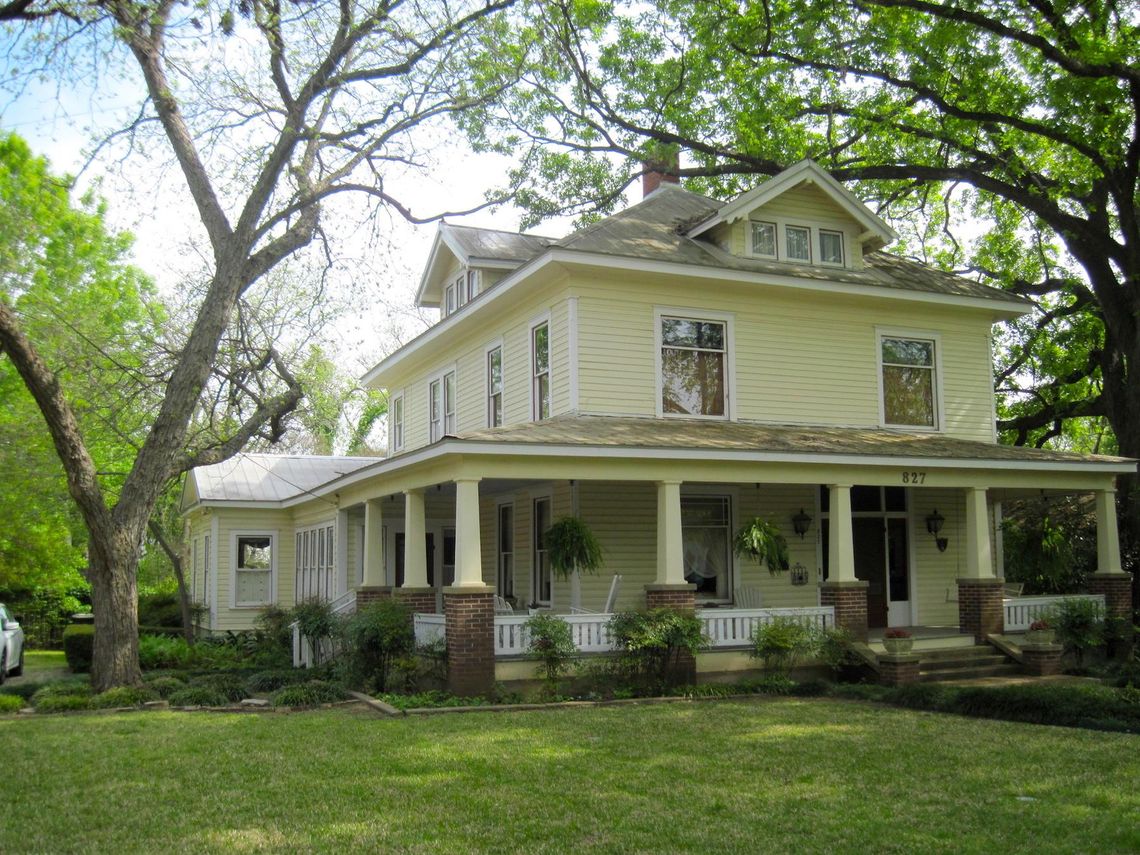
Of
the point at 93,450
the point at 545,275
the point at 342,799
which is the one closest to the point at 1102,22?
the point at 545,275

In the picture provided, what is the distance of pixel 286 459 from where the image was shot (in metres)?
30.3

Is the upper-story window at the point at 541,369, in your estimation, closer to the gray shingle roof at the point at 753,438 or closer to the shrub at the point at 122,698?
the gray shingle roof at the point at 753,438

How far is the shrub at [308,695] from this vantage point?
1362 cm

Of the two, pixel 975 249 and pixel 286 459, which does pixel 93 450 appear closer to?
pixel 286 459

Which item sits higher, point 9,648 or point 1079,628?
point 1079,628

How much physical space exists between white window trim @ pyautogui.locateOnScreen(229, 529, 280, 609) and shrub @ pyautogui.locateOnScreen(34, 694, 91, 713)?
12.6 meters

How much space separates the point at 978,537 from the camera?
16906 mm

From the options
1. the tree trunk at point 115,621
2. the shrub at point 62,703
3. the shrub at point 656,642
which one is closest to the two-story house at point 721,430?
the shrub at point 656,642

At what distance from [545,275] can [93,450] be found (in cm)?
2113

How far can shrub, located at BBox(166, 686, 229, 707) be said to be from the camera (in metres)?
14.1

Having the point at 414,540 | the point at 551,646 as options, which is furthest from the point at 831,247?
the point at 551,646

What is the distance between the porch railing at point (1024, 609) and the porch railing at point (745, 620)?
3.71 m

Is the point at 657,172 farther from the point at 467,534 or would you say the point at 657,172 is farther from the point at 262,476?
the point at 262,476

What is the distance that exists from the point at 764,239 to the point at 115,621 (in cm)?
1246
